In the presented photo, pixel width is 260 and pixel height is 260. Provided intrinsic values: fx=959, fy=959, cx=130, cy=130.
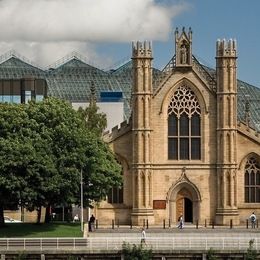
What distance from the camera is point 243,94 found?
623 feet

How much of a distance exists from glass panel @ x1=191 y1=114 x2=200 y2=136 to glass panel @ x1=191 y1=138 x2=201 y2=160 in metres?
0.67

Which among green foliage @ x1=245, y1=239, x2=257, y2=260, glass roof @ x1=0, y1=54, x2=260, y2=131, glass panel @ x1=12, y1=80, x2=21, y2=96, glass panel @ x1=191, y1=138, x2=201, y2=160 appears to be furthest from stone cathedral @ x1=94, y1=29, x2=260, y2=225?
glass roof @ x1=0, y1=54, x2=260, y2=131

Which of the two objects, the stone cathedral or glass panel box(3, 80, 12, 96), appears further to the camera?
glass panel box(3, 80, 12, 96)

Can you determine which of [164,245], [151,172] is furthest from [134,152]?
[164,245]

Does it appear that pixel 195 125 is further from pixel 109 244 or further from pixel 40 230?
pixel 109 244

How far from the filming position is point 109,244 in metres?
69.3

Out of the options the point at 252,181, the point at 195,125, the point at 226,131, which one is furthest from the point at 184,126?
the point at 252,181

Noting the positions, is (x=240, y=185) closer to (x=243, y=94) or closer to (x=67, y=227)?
(x=67, y=227)

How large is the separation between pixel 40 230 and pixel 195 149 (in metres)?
24.2

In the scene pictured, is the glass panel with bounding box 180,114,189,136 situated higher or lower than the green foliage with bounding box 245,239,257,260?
higher

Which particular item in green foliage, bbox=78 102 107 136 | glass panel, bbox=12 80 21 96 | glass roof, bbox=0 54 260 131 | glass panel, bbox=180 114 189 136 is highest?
glass roof, bbox=0 54 260 131

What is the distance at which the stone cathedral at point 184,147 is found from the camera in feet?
317

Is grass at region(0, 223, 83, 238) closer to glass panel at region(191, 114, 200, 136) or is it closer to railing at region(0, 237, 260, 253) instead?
railing at region(0, 237, 260, 253)

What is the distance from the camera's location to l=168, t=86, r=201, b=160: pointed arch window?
98.1 metres
